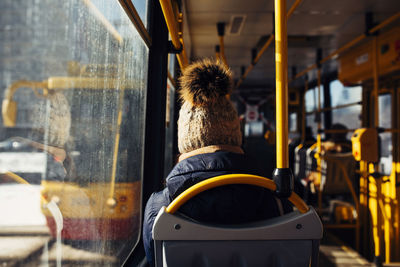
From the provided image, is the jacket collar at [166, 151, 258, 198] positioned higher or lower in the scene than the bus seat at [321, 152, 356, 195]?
higher

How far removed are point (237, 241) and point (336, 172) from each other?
3.30 m

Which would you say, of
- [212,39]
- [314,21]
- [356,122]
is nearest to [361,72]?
[314,21]

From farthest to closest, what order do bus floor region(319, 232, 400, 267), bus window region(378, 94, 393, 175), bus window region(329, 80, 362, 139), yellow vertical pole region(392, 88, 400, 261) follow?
bus window region(329, 80, 362, 139) → bus window region(378, 94, 393, 175) → yellow vertical pole region(392, 88, 400, 261) → bus floor region(319, 232, 400, 267)

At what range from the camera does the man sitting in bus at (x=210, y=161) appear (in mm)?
788

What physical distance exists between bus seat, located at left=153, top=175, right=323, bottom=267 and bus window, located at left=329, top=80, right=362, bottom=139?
4037 millimetres

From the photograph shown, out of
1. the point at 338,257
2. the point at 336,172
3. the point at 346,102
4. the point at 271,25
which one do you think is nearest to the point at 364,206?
the point at 336,172

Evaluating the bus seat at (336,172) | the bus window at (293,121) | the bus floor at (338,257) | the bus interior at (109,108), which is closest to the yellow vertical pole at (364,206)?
the bus seat at (336,172)

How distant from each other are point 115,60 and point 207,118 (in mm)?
536

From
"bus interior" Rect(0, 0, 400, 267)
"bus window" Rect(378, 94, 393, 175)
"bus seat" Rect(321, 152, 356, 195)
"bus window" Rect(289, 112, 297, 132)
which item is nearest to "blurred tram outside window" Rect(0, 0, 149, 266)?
"bus interior" Rect(0, 0, 400, 267)

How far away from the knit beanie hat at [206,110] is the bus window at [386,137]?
127 inches

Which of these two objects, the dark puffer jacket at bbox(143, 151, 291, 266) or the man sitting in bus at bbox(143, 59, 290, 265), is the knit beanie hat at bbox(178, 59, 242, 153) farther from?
the dark puffer jacket at bbox(143, 151, 291, 266)

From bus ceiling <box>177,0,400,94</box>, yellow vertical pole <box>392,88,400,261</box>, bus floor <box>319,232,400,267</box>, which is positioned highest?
bus ceiling <box>177,0,400,94</box>

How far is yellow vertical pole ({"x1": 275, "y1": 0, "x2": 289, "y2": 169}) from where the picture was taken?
816mm

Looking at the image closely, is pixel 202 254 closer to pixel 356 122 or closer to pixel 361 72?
pixel 361 72
